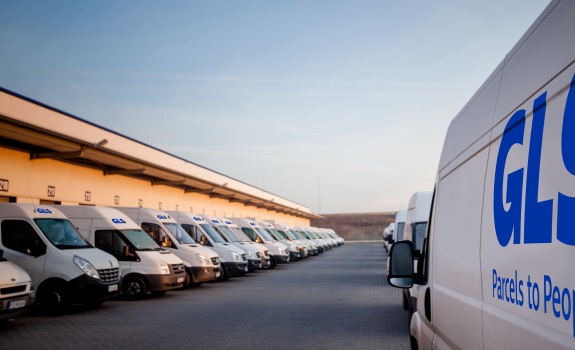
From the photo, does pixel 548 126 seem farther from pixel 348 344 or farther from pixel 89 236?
pixel 89 236

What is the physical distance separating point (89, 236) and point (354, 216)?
472 ft

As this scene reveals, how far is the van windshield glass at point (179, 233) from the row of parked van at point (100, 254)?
42 mm

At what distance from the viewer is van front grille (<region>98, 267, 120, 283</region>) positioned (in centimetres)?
1392

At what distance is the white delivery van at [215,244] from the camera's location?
2205cm

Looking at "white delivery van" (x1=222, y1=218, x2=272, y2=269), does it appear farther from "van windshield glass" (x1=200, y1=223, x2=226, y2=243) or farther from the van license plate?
the van license plate

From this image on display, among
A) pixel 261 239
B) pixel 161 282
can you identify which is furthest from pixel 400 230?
pixel 261 239

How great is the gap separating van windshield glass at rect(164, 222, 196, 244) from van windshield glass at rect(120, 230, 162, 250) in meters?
1.90

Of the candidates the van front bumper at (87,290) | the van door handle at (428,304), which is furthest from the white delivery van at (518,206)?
the van front bumper at (87,290)

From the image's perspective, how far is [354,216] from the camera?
519 ft

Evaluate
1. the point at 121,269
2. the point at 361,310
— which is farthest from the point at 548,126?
the point at 121,269

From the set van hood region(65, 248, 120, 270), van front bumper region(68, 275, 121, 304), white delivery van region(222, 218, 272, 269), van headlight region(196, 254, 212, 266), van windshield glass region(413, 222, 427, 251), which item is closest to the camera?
van windshield glass region(413, 222, 427, 251)

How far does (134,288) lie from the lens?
16359mm

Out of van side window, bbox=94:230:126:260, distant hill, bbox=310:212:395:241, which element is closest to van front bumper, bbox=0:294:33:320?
van side window, bbox=94:230:126:260

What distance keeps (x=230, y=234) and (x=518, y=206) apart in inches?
932
